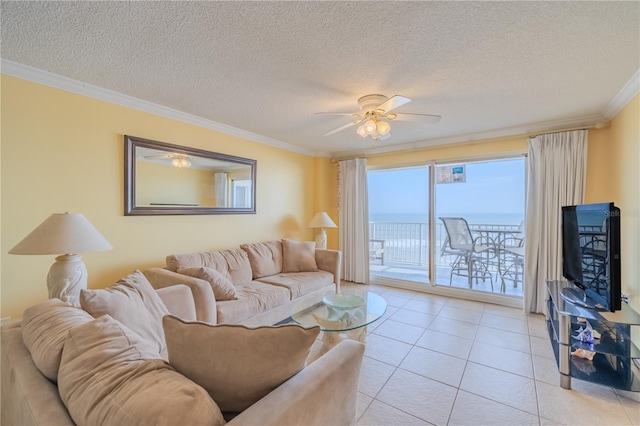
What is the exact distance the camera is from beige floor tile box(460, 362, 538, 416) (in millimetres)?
1838

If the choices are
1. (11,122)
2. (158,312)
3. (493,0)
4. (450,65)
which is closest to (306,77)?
(450,65)

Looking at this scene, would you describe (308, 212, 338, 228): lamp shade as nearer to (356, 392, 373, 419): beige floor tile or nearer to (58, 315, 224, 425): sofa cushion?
(356, 392, 373, 419): beige floor tile

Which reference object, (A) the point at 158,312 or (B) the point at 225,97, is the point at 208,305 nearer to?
(A) the point at 158,312

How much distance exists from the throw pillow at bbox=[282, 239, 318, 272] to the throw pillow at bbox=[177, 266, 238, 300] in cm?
125

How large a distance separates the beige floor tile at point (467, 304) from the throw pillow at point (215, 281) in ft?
9.45

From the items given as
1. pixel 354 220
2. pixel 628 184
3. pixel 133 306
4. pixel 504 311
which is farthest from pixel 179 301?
pixel 628 184

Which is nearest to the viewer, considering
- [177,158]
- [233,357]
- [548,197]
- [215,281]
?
[233,357]

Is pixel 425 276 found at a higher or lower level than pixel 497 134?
lower

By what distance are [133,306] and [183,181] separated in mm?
1865

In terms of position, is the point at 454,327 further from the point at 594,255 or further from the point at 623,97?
the point at 623,97

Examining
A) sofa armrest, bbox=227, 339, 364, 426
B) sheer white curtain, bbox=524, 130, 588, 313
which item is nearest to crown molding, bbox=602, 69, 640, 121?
sheer white curtain, bbox=524, 130, 588, 313

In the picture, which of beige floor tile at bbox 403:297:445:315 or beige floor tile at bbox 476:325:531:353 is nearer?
beige floor tile at bbox 476:325:531:353

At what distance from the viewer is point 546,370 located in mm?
2201

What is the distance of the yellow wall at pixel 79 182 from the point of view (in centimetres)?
204
